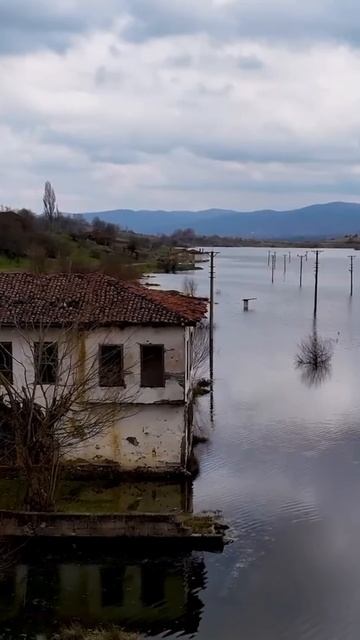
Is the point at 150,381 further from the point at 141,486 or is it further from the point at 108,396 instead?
the point at 141,486

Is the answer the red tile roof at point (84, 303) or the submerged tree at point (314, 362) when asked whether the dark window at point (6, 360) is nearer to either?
the red tile roof at point (84, 303)

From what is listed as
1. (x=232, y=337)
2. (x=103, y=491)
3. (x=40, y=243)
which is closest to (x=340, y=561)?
(x=103, y=491)

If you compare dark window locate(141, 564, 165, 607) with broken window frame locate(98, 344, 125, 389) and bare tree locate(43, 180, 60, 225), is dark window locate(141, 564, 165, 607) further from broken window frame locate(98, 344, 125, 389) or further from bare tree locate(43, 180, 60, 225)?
bare tree locate(43, 180, 60, 225)

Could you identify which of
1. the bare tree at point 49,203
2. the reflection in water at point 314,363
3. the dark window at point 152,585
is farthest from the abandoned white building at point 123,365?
the bare tree at point 49,203

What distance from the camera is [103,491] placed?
2577cm

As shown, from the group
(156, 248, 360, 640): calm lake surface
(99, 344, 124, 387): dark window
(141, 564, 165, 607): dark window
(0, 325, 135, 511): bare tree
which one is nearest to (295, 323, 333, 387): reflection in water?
(156, 248, 360, 640): calm lake surface

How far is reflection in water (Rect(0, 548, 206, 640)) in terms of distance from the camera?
1892 centimetres

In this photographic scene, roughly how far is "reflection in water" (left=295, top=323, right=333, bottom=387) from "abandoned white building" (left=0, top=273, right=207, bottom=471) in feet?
68.6

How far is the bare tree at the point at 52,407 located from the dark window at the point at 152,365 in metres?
0.69

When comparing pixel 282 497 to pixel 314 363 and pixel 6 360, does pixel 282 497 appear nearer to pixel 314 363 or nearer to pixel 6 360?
pixel 6 360

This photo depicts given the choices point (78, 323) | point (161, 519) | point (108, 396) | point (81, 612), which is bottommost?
point (81, 612)

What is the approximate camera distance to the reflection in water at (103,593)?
18.9 metres

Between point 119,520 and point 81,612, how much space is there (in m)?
3.17

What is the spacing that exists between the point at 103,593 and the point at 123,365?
8254 millimetres
